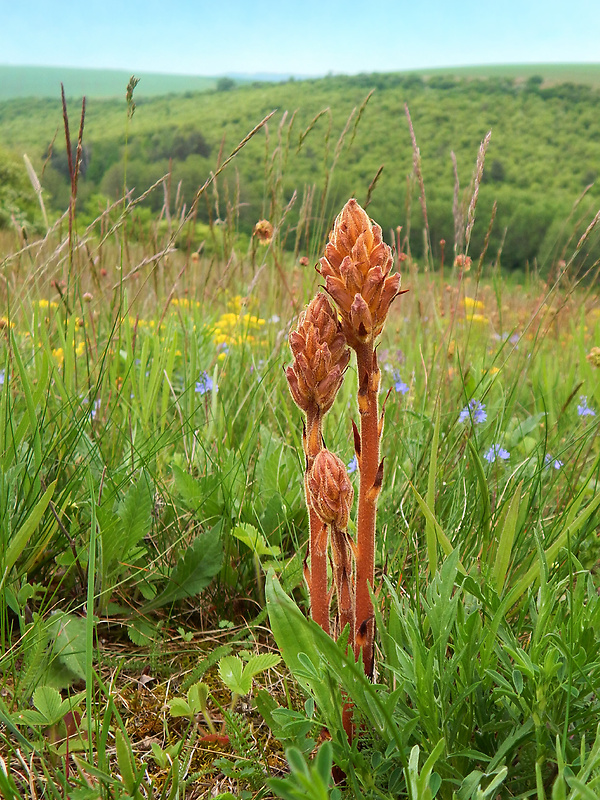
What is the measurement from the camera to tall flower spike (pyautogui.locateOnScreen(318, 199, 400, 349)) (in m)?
0.78

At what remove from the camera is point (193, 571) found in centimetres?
137

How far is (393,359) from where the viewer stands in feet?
9.86

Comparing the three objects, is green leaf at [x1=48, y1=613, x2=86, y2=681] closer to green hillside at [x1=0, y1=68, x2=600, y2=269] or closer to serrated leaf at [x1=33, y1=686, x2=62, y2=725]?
serrated leaf at [x1=33, y1=686, x2=62, y2=725]

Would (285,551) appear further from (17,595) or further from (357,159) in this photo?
(357,159)

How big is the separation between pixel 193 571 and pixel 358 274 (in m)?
0.88

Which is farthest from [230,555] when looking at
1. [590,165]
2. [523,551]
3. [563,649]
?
[590,165]

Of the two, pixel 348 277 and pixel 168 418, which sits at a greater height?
pixel 348 277

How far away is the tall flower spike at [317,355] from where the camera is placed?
32.8 inches

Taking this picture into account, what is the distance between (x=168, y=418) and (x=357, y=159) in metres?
48.8

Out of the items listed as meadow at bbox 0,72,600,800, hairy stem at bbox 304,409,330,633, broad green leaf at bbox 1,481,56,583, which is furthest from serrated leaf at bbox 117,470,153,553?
hairy stem at bbox 304,409,330,633

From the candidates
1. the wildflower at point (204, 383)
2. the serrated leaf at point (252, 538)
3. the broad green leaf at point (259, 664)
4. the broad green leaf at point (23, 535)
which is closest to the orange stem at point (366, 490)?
the broad green leaf at point (259, 664)

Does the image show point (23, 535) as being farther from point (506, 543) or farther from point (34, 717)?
point (506, 543)

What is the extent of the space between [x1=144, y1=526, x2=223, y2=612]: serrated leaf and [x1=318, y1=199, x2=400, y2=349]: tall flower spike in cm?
75

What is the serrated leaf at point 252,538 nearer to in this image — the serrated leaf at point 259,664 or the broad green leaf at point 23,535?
the serrated leaf at point 259,664
